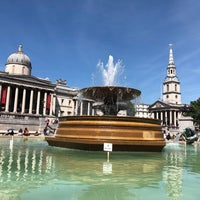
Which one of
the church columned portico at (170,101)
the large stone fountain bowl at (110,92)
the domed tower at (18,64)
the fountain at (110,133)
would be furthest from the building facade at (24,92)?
the church columned portico at (170,101)

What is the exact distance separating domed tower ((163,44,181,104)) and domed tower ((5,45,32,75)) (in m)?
59.5

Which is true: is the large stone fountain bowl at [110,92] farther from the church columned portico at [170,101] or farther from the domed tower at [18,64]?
the church columned portico at [170,101]

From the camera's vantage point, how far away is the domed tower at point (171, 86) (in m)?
102

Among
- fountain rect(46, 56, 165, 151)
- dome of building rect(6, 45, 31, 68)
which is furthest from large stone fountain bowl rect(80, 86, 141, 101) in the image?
dome of building rect(6, 45, 31, 68)

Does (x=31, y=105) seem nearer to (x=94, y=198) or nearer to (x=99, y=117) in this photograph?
(x=99, y=117)

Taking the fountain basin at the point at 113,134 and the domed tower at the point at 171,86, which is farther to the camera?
the domed tower at the point at 171,86

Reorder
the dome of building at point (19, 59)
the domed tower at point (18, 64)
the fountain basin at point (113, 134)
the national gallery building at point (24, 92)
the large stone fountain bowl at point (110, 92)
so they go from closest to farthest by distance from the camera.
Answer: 1. the fountain basin at point (113, 134)
2. the large stone fountain bowl at point (110, 92)
3. the national gallery building at point (24, 92)
4. the domed tower at point (18, 64)
5. the dome of building at point (19, 59)

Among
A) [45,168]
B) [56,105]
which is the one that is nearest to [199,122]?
[56,105]

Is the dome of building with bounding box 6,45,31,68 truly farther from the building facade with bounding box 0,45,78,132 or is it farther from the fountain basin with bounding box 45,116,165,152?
the fountain basin with bounding box 45,116,165,152

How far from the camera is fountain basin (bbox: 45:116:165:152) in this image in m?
11.1

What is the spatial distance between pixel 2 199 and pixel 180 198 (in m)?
3.01

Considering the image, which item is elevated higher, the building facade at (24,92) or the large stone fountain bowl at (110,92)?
the building facade at (24,92)

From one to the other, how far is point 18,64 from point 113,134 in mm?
60152

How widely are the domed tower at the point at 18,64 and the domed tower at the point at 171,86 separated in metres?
59.5
